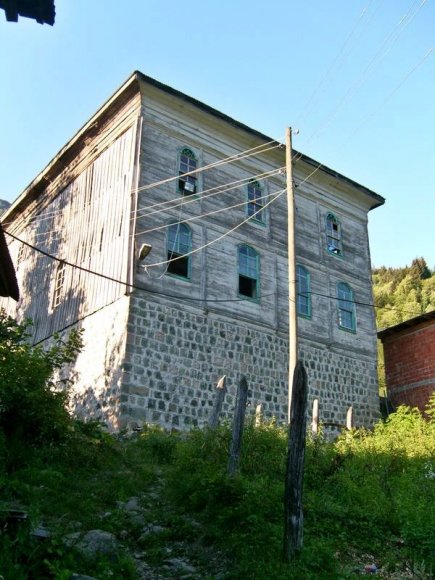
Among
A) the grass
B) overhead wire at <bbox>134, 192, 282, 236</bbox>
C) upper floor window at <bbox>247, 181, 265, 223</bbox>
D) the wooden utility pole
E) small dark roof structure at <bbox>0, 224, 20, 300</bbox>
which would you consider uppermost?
upper floor window at <bbox>247, 181, 265, 223</bbox>

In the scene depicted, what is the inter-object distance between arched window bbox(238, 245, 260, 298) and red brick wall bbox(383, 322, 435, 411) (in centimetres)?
668

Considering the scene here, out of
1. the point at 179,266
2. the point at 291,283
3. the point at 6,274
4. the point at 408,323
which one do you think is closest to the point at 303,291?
the point at 408,323

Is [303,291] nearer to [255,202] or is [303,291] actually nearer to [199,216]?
[255,202]


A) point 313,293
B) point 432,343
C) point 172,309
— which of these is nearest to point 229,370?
point 172,309

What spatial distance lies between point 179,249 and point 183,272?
65 centimetres

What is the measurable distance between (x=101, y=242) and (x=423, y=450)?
33.6 feet

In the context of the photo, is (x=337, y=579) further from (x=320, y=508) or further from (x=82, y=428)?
(x=82, y=428)

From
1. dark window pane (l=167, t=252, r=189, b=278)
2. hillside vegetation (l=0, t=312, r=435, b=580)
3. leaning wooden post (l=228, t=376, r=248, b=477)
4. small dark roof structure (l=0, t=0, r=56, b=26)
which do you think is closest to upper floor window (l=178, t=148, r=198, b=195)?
dark window pane (l=167, t=252, r=189, b=278)

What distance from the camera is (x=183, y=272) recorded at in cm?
1680

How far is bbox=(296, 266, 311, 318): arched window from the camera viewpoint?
763 inches

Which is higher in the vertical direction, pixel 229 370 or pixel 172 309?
pixel 172 309

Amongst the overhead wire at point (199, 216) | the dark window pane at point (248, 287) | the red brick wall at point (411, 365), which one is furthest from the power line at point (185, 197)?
the red brick wall at point (411, 365)

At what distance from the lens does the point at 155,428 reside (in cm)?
1355

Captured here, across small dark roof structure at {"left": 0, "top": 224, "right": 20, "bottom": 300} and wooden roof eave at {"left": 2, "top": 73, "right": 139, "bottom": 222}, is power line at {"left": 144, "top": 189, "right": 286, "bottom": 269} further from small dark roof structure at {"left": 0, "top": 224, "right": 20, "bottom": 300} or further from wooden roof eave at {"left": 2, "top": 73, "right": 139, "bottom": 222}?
small dark roof structure at {"left": 0, "top": 224, "right": 20, "bottom": 300}
